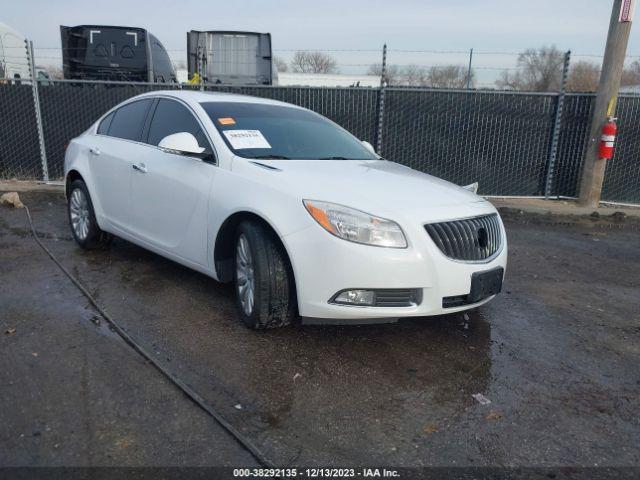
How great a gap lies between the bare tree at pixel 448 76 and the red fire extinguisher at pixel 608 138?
6416 millimetres

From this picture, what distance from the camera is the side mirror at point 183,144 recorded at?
3.97 meters

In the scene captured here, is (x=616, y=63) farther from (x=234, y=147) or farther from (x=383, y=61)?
(x=234, y=147)

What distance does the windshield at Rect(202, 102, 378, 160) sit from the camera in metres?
4.13

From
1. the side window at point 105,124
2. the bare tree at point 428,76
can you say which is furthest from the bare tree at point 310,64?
the side window at point 105,124

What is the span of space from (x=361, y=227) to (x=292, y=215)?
437 mm

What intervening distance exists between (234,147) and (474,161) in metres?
6.61

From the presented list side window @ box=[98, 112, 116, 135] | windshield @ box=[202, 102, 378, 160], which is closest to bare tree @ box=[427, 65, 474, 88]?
windshield @ box=[202, 102, 378, 160]

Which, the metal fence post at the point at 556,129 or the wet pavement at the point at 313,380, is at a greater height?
the metal fence post at the point at 556,129

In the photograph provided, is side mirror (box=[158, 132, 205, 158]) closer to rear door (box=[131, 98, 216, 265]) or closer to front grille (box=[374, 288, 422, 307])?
rear door (box=[131, 98, 216, 265])

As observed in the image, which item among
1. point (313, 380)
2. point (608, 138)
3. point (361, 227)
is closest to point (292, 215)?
point (361, 227)

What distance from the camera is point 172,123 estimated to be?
459 centimetres

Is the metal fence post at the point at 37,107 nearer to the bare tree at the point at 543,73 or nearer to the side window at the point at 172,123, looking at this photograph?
the side window at the point at 172,123

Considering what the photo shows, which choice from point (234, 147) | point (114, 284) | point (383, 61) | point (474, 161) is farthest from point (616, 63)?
point (114, 284)

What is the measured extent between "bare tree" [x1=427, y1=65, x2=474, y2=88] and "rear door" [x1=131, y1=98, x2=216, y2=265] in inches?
456
